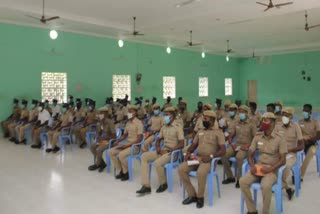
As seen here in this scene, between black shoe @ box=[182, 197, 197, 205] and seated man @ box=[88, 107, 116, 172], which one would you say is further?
seated man @ box=[88, 107, 116, 172]

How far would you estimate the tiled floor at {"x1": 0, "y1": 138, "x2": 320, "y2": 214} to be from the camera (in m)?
3.50

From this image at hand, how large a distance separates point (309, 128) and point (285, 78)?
1217cm

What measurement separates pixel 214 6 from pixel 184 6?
0.76m

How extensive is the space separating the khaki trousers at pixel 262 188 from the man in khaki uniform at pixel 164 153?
4.00 feet

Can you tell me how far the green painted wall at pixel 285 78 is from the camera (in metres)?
15.0

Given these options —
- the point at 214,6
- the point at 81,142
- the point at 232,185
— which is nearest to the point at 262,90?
the point at 214,6

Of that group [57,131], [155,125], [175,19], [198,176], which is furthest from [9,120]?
[198,176]

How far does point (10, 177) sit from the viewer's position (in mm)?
4855

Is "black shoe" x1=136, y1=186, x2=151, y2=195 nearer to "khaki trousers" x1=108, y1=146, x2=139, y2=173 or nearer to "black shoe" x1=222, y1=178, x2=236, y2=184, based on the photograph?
"khaki trousers" x1=108, y1=146, x2=139, y2=173

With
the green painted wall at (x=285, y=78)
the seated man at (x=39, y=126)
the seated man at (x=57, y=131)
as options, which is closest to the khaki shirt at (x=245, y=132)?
the seated man at (x=57, y=131)

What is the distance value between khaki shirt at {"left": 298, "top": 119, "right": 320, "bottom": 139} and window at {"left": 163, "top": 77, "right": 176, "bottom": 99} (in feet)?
28.5

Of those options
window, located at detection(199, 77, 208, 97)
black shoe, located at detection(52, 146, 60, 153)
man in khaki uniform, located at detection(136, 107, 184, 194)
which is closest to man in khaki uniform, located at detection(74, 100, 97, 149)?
black shoe, located at detection(52, 146, 60, 153)

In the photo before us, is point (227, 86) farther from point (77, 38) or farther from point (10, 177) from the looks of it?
point (10, 177)

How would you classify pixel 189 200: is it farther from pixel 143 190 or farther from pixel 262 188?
pixel 262 188
